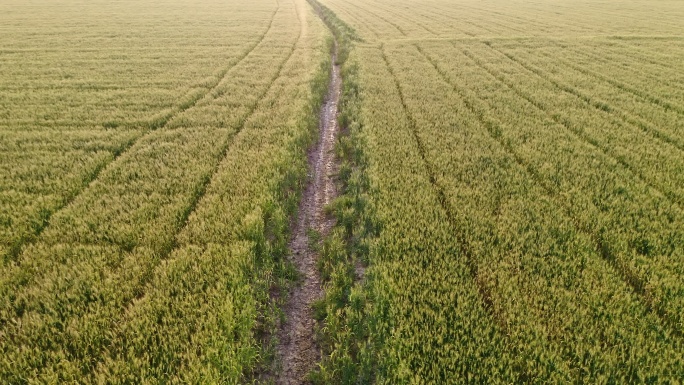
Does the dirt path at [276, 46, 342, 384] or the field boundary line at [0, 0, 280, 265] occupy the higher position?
the field boundary line at [0, 0, 280, 265]

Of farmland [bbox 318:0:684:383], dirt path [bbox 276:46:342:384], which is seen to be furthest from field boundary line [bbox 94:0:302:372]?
farmland [bbox 318:0:684:383]

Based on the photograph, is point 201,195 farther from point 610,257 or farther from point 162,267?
point 610,257

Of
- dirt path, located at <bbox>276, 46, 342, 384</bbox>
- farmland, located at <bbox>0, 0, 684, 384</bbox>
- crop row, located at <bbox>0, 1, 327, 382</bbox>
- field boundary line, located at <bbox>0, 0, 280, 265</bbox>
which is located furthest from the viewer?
field boundary line, located at <bbox>0, 0, 280, 265</bbox>

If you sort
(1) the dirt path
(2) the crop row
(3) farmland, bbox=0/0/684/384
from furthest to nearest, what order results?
1. (1) the dirt path
2. (3) farmland, bbox=0/0/684/384
3. (2) the crop row

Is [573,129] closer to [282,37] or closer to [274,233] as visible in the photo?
[274,233]

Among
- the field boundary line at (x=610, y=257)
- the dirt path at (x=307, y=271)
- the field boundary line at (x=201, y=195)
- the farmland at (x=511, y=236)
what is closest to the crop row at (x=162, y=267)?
the field boundary line at (x=201, y=195)

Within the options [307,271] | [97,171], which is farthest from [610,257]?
[97,171]

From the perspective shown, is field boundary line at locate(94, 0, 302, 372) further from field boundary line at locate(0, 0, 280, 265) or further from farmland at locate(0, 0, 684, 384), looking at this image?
field boundary line at locate(0, 0, 280, 265)
